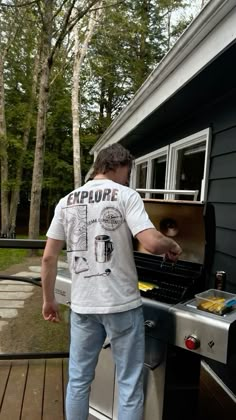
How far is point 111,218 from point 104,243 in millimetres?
100

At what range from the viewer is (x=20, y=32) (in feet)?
37.2

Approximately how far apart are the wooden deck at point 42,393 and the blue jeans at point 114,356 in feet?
1.89

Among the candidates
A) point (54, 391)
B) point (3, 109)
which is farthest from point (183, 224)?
point (3, 109)

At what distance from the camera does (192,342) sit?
4.16 ft

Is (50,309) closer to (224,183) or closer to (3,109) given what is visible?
(224,183)

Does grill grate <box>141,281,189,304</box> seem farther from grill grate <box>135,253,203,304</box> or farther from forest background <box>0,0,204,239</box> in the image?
forest background <box>0,0,204,239</box>

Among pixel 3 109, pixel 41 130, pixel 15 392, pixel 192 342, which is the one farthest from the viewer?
pixel 3 109

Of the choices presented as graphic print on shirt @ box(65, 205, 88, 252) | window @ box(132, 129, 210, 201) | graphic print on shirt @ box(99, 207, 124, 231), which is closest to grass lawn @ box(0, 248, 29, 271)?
window @ box(132, 129, 210, 201)

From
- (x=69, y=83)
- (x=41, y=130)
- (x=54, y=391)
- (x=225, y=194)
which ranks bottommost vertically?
(x=54, y=391)

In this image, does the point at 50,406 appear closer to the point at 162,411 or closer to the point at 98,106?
the point at 162,411

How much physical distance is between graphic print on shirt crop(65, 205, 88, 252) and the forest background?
8704 mm

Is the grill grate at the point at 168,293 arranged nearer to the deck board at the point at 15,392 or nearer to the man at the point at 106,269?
the man at the point at 106,269

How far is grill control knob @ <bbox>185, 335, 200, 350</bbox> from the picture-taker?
1.26 metres

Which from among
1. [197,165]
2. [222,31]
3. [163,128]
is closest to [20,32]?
[163,128]
